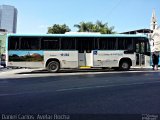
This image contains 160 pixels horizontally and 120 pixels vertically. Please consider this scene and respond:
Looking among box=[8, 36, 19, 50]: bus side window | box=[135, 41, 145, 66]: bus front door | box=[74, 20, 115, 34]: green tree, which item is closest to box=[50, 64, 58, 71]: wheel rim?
box=[8, 36, 19, 50]: bus side window

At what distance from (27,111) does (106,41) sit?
17286mm

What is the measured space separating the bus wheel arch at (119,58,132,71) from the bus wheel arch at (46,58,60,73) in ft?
16.8

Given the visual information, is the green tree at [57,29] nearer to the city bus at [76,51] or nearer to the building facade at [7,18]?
the city bus at [76,51]

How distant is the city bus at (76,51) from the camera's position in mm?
23094

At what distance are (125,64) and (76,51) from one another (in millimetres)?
4215

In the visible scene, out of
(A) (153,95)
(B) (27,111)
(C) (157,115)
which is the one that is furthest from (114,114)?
(A) (153,95)

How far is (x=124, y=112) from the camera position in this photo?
25.0 feet

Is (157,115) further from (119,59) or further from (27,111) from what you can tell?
(119,59)

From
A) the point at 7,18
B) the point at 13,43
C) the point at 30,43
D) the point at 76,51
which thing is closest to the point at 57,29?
the point at 76,51

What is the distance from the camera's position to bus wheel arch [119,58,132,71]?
969 inches

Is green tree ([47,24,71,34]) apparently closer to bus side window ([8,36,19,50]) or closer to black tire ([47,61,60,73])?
black tire ([47,61,60,73])

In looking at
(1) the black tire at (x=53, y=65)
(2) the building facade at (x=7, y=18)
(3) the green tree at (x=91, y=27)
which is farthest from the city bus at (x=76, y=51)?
(2) the building facade at (x=7, y=18)

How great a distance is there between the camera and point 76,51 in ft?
78.0

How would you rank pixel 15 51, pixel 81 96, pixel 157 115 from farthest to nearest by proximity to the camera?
pixel 15 51 → pixel 81 96 → pixel 157 115
